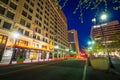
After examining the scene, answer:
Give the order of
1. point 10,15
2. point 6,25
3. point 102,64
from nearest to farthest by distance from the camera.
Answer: point 102,64 < point 6,25 < point 10,15

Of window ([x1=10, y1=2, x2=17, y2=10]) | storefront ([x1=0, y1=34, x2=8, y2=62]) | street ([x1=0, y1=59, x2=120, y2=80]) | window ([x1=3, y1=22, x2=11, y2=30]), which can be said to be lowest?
street ([x1=0, y1=59, x2=120, y2=80])

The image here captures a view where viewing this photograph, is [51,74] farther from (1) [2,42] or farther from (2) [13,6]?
(2) [13,6]

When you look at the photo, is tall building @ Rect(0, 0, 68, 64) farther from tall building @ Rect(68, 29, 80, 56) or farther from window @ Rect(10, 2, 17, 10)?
tall building @ Rect(68, 29, 80, 56)

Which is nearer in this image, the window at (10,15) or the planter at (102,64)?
the planter at (102,64)

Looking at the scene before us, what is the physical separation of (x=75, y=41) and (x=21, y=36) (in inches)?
3913

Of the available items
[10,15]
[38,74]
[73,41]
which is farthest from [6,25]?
[73,41]

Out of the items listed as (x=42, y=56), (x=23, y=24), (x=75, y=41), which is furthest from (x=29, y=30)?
(x=75, y=41)

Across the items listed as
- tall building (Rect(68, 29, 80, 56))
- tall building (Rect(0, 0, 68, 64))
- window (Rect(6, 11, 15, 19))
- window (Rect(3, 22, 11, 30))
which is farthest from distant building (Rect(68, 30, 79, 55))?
window (Rect(3, 22, 11, 30))

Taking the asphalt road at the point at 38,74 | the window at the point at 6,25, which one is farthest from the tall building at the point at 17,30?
the asphalt road at the point at 38,74

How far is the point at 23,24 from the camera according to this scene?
2784 centimetres

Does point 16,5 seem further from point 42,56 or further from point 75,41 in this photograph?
point 75,41

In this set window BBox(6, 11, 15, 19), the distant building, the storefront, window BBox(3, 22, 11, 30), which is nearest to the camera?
the storefront

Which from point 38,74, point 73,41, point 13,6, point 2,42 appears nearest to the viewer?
point 38,74

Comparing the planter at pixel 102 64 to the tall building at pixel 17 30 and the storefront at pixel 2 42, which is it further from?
the storefront at pixel 2 42
